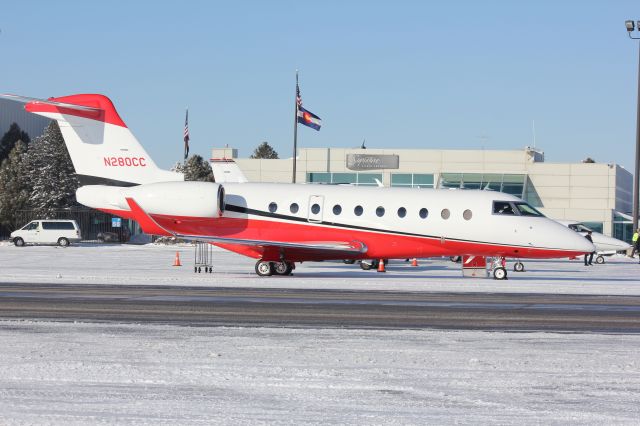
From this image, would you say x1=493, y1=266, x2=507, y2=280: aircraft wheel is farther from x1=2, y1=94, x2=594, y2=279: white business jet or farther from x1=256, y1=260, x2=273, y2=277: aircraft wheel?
x1=256, y1=260, x2=273, y2=277: aircraft wheel

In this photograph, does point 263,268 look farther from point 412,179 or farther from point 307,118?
point 412,179

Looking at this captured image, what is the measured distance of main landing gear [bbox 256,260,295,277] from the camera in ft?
99.6

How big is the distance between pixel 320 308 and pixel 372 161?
5570cm

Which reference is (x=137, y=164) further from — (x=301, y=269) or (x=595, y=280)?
(x=595, y=280)

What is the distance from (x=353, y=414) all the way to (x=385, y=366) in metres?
2.81

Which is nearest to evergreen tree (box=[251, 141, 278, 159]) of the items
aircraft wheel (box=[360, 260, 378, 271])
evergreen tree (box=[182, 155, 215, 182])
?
evergreen tree (box=[182, 155, 215, 182])

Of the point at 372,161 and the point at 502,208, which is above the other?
the point at 372,161

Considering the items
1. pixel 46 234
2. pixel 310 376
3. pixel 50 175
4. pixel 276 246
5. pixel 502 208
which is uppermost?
pixel 50 175

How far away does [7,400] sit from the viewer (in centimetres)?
881

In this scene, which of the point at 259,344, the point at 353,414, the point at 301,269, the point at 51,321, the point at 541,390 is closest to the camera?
the point at 353,414

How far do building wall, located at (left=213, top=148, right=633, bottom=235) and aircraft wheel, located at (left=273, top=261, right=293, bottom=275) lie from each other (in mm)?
41476

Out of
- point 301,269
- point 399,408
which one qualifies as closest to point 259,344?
point 399,408

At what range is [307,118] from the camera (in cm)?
5644

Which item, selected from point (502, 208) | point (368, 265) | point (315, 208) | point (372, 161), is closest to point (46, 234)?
point (372, 161)
